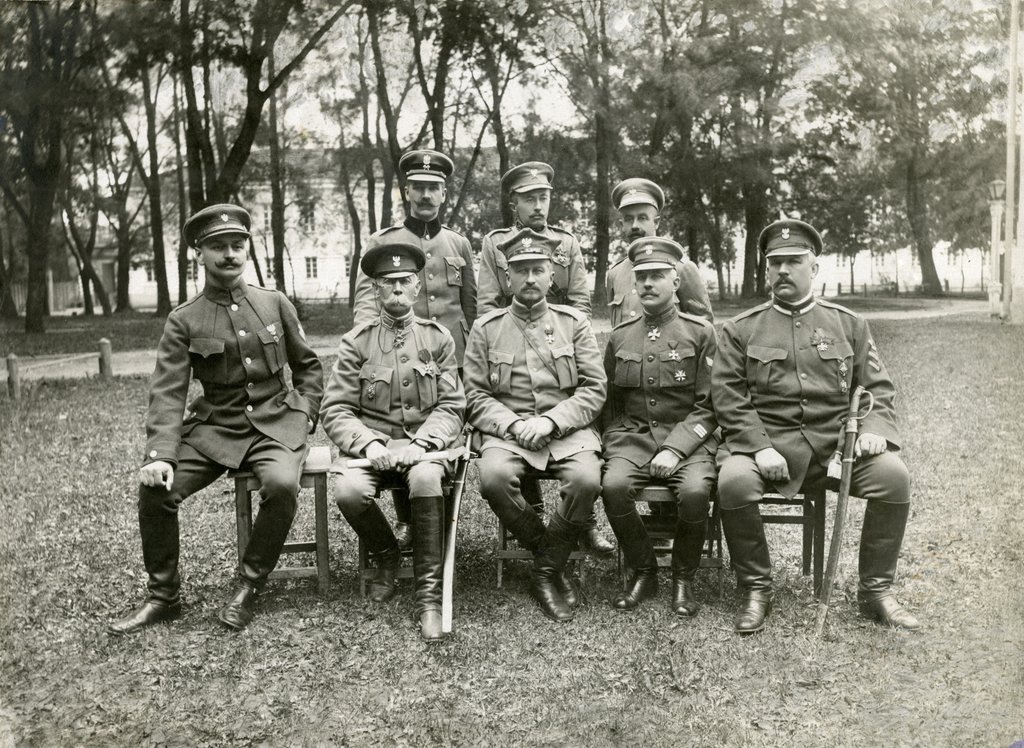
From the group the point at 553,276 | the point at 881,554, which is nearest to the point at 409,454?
the point at 553,276

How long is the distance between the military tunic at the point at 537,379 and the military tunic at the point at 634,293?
401 mm

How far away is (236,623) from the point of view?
3666 mm

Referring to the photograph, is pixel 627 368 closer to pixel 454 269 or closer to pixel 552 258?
pixel 552 258

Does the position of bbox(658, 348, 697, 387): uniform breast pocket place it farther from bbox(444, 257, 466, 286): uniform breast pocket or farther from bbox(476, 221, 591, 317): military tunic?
bbox(444, 257, 466, 286): uniform breast pocket

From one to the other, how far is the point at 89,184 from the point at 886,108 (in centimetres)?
1242

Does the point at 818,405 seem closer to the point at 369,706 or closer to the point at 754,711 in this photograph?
the point at 754,711

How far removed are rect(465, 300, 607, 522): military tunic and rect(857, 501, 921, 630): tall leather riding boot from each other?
4.05 ft

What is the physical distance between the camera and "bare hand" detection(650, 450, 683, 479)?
12.8ft

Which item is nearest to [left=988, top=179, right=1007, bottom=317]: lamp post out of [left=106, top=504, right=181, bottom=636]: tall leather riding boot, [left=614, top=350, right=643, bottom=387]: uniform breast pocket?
[left=614, top=350, right=643, bottom=387]: uniform breast pocket

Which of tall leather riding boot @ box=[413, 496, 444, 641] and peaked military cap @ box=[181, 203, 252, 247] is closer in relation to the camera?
tall leather riding boot @ box=[413, 496, 444, 641]

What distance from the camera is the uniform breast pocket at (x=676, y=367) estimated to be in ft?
13.6

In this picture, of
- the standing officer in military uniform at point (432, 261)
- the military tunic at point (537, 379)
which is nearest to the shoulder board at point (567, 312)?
the military tunic at point (537, 379)

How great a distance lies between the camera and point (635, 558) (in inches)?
156

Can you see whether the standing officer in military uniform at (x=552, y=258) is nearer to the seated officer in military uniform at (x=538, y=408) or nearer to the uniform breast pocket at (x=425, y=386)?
the seated officer in military uniform at (x=538, y=408)
